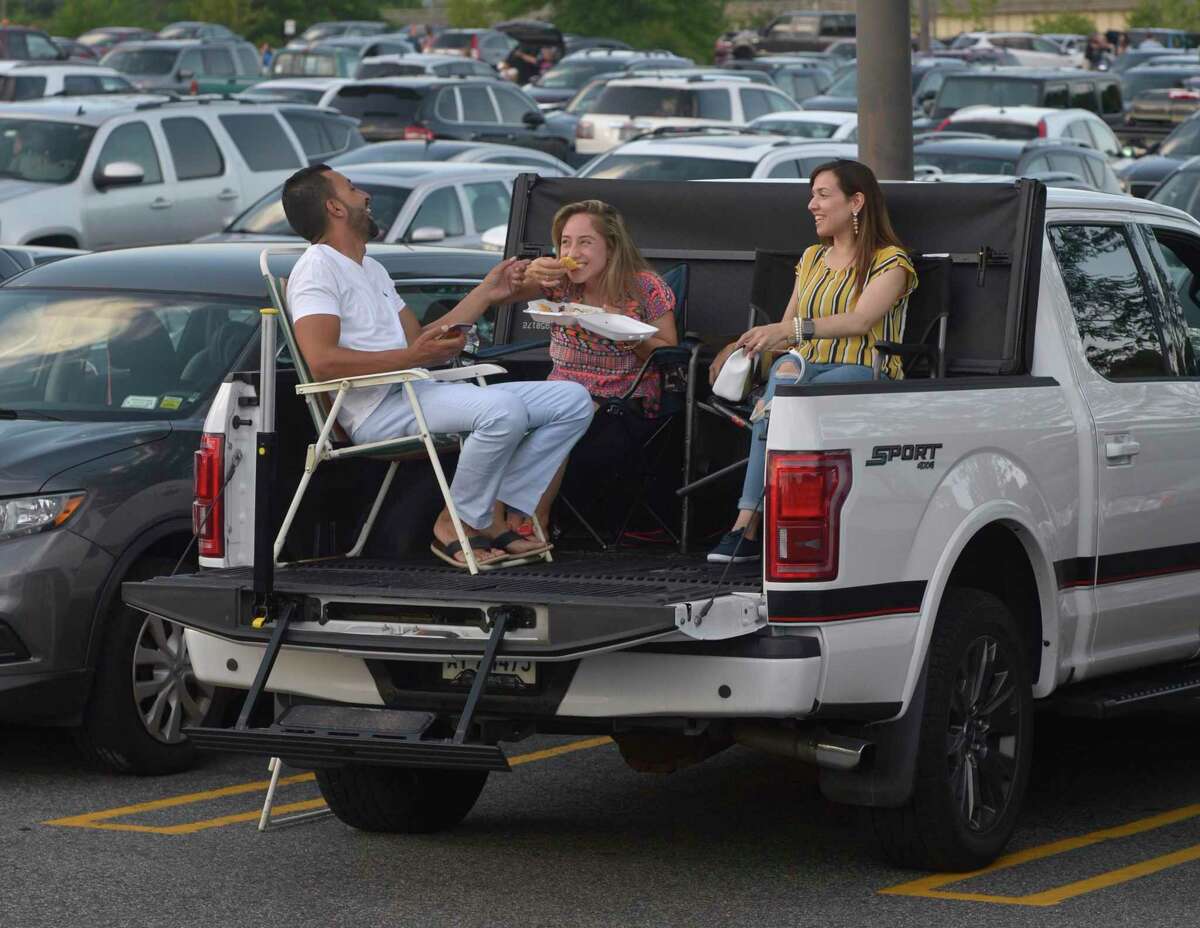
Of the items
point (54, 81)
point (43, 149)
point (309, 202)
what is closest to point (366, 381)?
point (309, 202)

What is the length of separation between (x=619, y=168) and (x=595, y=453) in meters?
11.5

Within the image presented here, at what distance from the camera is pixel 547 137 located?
94.9 feet

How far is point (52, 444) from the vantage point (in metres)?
7.54

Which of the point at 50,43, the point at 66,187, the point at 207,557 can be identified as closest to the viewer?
the point at 207,557

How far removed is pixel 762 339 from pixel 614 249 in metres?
0.83

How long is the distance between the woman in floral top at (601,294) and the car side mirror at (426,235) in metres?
9.05

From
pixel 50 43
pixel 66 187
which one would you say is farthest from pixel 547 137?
pixel 50 43

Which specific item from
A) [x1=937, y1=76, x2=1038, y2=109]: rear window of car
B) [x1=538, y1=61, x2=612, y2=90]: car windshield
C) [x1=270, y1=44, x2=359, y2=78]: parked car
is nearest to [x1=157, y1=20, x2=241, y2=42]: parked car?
[x1=270, y1=44, x2=359, y2=78]: parked car

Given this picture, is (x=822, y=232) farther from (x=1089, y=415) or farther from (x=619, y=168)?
(x=619, y=168)

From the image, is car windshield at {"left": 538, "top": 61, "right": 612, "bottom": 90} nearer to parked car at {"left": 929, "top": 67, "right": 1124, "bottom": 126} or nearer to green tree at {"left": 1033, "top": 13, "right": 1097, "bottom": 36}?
parked car at {"left": 929, "top": 67, "right": 1124, "bottom": 126}

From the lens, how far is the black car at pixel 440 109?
2941 cm

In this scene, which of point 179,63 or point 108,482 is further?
point 179,63

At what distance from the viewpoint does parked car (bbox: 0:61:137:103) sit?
102 ft

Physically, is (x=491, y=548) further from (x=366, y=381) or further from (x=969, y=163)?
(x=969, y=163)
